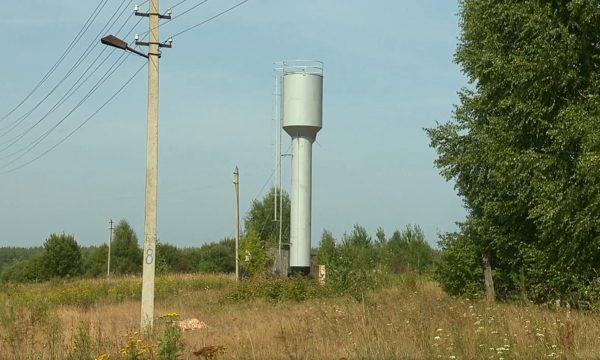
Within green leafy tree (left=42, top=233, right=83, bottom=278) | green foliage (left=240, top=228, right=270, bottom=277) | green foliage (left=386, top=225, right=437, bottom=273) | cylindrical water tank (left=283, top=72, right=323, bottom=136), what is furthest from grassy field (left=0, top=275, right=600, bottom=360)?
green leafy tree (left=42, top=233, right=83, bottom=278)

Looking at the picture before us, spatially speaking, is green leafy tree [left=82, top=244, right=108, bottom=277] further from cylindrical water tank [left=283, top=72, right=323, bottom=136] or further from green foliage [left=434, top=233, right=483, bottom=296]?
green foliage [left=434, top=233, right=483, bottom=296]

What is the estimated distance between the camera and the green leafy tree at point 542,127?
1652cm

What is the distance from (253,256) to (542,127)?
3264 cm

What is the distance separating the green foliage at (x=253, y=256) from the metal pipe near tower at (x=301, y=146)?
504 inches

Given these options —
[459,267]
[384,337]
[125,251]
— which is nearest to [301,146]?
[459,267]

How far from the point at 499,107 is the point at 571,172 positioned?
125 inches

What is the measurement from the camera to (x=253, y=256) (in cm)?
4866

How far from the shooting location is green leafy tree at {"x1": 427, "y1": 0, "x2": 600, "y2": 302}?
1652 cm

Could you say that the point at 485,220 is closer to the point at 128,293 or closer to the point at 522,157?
the point at 522,157

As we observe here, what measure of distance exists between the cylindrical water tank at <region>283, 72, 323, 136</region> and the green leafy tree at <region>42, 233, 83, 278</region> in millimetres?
41772

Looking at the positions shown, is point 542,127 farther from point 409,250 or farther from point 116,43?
point 409,250

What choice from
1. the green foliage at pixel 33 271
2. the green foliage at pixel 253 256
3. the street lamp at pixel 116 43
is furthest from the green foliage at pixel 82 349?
the green foliage at pixel 33 271

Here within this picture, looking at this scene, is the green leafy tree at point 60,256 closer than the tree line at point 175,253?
No

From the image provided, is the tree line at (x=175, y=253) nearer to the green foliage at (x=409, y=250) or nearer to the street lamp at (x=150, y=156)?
the green foliage at (x=409, y=250)
